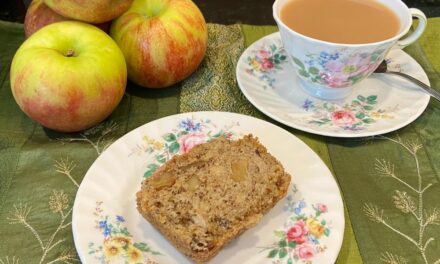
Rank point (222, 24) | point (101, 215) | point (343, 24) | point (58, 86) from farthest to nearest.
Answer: point (222, 24) → point (343, 24) → point (58, 86) → point (101, 215)

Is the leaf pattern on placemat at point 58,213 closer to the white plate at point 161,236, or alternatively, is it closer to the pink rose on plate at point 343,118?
the white plate at point 161,236

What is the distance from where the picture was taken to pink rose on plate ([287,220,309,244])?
70 centimetres

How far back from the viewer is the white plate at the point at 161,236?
68cm

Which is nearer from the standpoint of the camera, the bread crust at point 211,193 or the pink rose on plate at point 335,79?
the bread crust at point 211,193

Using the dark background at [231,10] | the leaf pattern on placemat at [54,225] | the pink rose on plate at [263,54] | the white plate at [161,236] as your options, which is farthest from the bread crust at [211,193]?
the dark background at [231,10]

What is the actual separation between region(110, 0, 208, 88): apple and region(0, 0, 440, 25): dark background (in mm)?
337

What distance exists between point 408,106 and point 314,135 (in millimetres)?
229

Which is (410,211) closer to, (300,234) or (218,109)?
(300,234)

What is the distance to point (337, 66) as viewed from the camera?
0.92 m

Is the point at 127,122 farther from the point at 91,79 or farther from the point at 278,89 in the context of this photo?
the point at 278,89

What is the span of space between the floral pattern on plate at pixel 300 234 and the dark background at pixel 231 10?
0.73 meters

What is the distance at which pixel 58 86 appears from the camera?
32.8 inches

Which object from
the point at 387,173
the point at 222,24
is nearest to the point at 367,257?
the point at 387,173

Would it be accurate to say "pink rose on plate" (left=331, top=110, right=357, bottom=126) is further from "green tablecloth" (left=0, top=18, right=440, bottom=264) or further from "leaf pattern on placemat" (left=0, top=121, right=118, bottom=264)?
"leaf pattern on placemat" (left=0, top=121, right=118, bottom=264)
